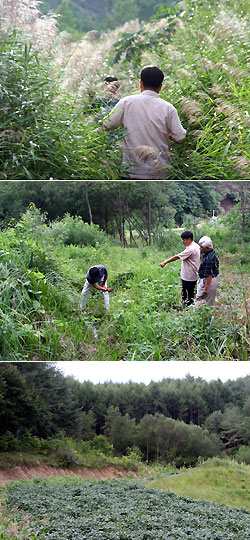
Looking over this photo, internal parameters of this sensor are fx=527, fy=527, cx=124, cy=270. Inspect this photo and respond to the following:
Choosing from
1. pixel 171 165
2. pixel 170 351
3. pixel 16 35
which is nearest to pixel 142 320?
pixel 170 351

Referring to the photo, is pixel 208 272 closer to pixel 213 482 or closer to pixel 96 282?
pixel 96 282

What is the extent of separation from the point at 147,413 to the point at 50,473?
102 centimetres

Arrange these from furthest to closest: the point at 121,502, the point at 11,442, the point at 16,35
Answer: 1. the point at 16,35
2. the point at 11,442
3. the point at 121,502

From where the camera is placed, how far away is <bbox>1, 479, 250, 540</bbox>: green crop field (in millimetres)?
4383

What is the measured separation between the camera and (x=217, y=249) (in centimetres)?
414

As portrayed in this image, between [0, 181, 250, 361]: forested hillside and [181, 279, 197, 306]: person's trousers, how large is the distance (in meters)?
0.04

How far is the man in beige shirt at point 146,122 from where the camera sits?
5156 mm

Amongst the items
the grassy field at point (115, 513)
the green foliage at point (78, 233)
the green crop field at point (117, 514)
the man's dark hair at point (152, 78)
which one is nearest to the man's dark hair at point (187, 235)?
the green foliage at point (78, 233)

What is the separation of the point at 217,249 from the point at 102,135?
1.85 meters

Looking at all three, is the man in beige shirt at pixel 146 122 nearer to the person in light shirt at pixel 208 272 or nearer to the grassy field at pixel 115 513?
the person in light shirt at pixel 208 272

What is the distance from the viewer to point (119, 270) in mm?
4215

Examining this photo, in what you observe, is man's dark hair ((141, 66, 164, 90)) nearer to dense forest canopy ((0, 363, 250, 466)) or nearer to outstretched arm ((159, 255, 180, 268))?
outstretched arm ((159, 255, 180, 268))

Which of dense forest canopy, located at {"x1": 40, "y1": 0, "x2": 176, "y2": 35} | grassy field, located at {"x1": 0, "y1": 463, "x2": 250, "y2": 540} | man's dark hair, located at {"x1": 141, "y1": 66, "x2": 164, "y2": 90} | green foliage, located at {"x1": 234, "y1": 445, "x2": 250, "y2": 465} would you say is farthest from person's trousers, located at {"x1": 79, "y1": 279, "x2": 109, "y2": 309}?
dense forest canopy, located at {"x1": 40, "y1": 0, "x2": 176, "y2": 35}

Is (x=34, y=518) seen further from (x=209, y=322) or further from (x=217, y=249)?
(x=217, y=249)
